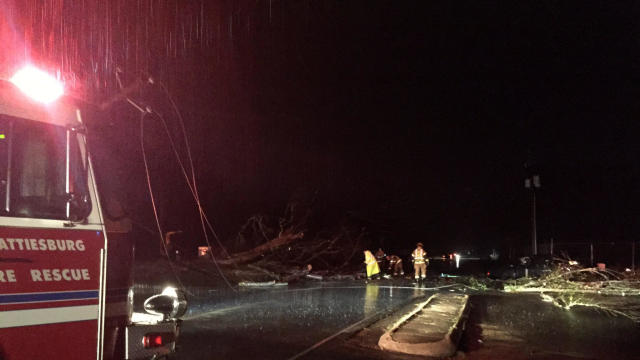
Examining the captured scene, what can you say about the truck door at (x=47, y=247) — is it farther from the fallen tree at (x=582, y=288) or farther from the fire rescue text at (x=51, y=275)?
the fallen tree at (x=582, y=288)

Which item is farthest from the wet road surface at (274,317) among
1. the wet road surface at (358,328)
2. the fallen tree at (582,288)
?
the fallen tree at (582,288)

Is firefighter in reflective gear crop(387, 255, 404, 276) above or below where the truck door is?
below

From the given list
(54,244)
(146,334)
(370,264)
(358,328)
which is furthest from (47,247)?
(370,264)

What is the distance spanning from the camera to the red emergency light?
3.80 metres

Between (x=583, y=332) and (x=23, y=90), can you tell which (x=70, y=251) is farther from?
(x=583, y=332)

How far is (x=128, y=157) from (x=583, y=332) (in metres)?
8.70

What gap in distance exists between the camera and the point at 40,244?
10.5 feet

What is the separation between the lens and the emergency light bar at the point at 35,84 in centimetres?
343

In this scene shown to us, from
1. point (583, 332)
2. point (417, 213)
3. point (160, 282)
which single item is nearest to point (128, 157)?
point (583, 332)

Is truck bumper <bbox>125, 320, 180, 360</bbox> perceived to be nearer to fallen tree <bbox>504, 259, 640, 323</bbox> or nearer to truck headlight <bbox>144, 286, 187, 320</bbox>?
truck headlight <bbox>144, 286, 187, 320</bbox>

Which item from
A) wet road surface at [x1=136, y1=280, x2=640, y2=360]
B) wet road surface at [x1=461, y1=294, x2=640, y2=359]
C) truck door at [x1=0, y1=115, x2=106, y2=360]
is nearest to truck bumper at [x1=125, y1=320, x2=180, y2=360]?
truck door at [x1=0, y1=115, x2=106, y2=360]

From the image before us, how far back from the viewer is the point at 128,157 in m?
4.17

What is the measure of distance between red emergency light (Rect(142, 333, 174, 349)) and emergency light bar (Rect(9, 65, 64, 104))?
1656 mm

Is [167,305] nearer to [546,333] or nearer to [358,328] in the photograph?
[358,328]
